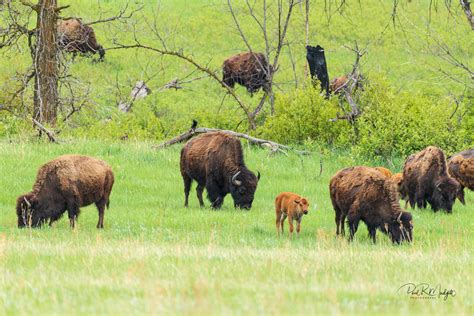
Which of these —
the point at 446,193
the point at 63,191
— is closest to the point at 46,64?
the point at 63,191

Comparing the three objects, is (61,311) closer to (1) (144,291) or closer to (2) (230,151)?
(1) (144,291)

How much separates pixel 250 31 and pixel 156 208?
31730mm

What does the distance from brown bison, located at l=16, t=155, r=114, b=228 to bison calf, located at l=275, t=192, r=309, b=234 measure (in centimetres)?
326

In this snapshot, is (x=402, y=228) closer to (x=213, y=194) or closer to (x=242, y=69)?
(x=213, y=194)

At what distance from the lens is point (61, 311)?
6.18m

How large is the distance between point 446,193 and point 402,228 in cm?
454

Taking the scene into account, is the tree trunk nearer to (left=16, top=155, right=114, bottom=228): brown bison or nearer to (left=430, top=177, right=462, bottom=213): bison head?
(left=16, top=155, right=114, bottom=228): brown bison

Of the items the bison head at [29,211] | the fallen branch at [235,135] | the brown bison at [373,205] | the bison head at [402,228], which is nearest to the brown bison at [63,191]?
the bison head at [29,211]

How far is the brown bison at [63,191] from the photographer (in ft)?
48.2

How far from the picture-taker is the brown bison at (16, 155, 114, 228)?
14.7m

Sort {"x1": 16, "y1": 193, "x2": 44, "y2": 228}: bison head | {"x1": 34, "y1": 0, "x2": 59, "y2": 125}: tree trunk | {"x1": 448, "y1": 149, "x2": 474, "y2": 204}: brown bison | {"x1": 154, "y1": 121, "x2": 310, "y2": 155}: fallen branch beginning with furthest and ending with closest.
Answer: {"x1": 34, "y1": 0, "x2": 59, "y2": 125}: tree trunk, {"x1": 154, "y1": 121, "x2": 310, "y2": 155}: fallen branch, {"x1": 448, "y1": 149, "x2": 474, "y2": 204}: brown bison, {"x1": 16, "y1": 193, "x2": 44, "y2": 228}: bison head

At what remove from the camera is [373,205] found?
1366cm

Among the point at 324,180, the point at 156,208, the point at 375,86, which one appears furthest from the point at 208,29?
the point at 156,208

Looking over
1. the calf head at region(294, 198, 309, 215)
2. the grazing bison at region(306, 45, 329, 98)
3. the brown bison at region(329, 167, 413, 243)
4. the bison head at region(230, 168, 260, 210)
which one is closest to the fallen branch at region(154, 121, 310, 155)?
the grazing bison at region(306, 45, 329, 98)
